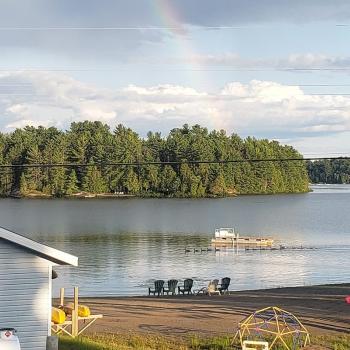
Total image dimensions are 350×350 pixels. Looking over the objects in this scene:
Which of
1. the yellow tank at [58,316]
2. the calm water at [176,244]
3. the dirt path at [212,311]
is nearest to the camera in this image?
the yellow tank at [58,316]

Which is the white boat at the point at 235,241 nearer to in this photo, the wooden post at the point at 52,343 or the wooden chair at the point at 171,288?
the wooden chair at the point at 171,288

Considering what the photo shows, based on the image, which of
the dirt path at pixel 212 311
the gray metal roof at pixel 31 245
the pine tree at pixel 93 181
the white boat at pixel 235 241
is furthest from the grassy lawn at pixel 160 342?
the pine tree at pixel 93 181

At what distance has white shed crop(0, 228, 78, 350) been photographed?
51.3 ft

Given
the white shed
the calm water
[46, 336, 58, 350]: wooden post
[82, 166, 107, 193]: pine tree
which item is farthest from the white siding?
[82, 166, 107, 193]: pine tree

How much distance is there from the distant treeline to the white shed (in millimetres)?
128065

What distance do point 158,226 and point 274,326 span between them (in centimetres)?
6014

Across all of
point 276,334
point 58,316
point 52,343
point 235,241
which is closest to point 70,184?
point 235,241

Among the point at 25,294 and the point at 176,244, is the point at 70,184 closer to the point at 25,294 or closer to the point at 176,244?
the point at 176,244

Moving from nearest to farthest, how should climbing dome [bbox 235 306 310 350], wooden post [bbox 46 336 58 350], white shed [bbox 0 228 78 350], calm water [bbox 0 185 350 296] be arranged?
1. wooden post [bbox 46 336 58 350]
2. white shed [bbox 0 228 78 350]
3. climbing dome [bbox 235 306 310 350]
4. calm water [bbox 0 185 350 296]

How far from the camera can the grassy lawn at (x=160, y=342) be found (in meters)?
17.5

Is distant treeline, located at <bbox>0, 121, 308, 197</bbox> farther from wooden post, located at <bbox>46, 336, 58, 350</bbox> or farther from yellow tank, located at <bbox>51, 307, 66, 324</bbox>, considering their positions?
wooden post, located at <bbox>46, 336, 58, 350</bbox>

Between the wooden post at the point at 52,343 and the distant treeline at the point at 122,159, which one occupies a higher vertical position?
the distant treeline at the point at 122,159

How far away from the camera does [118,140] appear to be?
154 m

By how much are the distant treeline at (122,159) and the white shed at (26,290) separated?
12807 centimetres
